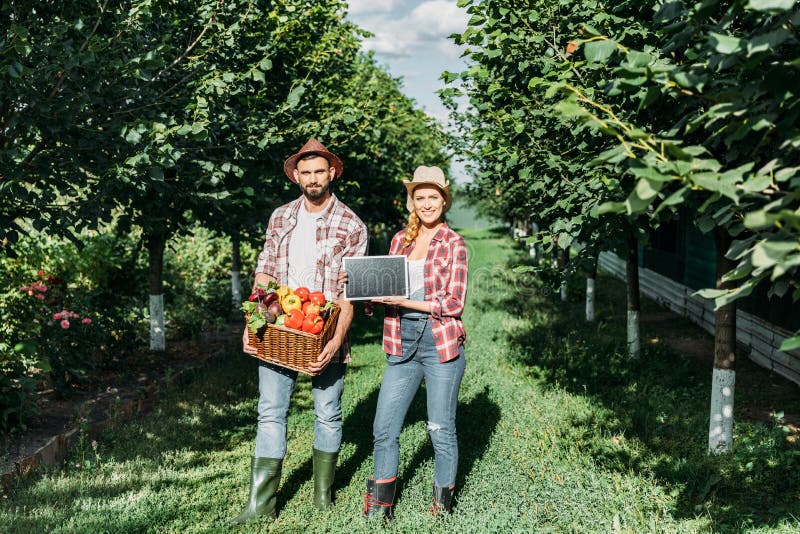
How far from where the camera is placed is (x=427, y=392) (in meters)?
3.88

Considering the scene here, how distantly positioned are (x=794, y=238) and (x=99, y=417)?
19.9ft

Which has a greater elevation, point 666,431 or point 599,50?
point 599,50

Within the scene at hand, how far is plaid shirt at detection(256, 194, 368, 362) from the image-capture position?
4.01 m

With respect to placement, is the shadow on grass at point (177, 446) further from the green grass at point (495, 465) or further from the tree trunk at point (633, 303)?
the tree trunk at point (633, 303)

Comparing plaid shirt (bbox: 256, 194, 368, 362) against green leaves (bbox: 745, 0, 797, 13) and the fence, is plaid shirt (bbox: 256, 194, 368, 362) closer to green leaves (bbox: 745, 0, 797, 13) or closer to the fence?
the fence

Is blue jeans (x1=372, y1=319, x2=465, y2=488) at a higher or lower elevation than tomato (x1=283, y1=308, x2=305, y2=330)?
A: lower

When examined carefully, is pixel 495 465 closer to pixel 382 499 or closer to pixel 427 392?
pixel 382 499

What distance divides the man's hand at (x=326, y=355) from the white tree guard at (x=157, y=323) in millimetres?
5616

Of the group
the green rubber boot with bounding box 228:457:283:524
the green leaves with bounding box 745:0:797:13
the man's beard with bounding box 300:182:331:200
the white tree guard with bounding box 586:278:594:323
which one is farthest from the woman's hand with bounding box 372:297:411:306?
the white tree guard with bounding box 586:278:594:323

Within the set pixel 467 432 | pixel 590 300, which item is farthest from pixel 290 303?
pixel 590 300

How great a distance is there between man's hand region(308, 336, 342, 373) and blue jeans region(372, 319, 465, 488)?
0.34 meters

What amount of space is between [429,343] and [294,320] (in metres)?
0.82

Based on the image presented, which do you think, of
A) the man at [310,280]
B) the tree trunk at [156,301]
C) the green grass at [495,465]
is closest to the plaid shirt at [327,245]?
the man at [310,280]

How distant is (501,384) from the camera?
7180mm
